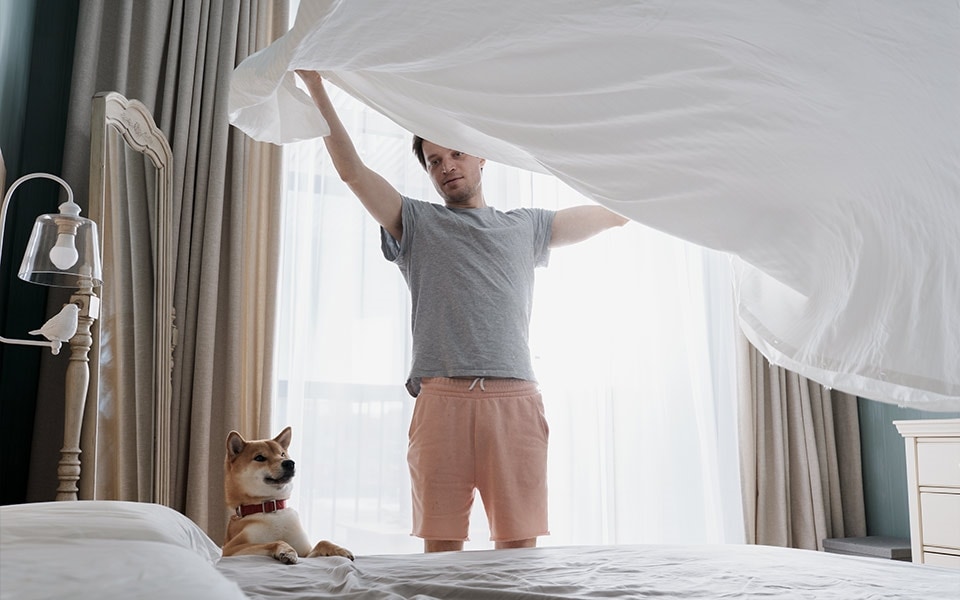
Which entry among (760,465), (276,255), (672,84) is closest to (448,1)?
(672,84)

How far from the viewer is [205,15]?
2.98 m

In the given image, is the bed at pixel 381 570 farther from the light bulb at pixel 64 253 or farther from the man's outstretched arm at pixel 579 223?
the man's outstretched arm at pixel 579 223

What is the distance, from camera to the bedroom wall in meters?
2.41

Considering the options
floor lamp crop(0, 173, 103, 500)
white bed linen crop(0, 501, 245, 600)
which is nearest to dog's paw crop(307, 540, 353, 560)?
white bed linen crop(0, 501, 245, 600)

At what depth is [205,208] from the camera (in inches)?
114

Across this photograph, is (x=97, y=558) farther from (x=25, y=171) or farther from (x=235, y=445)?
(x=25, y=171)

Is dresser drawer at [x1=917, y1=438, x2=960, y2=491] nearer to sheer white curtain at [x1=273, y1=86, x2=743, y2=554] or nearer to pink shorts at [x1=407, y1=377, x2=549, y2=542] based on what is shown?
sheer white curtain at [x1=273, y1=86, x2=743, y2=554]

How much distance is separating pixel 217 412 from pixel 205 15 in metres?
1.41

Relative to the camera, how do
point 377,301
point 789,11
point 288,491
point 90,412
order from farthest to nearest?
point 377,301, point 90,412, point 288,491, point 789,11

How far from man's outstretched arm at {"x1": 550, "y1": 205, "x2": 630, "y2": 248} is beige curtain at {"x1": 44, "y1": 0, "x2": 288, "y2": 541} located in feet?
3.92

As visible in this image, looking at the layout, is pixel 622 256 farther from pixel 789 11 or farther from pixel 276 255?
pixel 789 11

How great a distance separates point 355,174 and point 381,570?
3.24ft

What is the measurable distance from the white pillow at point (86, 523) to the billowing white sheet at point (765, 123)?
0.75 meters

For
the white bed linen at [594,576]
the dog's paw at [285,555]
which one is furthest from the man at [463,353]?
the dog's paw at [285,555]
